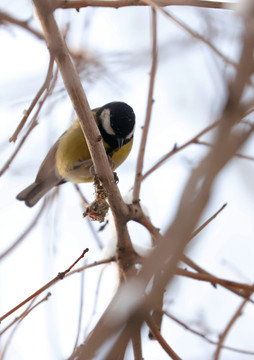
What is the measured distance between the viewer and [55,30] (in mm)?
1339

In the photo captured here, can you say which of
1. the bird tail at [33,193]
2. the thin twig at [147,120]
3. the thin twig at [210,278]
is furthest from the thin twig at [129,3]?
the bird tail at [33,193]

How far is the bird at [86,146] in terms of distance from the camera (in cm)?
286

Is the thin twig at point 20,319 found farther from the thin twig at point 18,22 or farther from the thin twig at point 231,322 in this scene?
the thin twig at point 18,22

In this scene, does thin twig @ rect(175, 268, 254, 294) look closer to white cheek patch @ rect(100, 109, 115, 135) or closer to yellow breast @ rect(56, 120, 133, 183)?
yellow breast @ rect(56, 120, 133, 183)

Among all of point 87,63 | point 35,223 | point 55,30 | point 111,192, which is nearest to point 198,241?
point 55,30

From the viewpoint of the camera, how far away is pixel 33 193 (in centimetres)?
331

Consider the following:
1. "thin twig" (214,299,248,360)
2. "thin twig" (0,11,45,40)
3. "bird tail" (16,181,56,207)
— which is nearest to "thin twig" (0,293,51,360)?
"thin twig" (214,299,248,360)

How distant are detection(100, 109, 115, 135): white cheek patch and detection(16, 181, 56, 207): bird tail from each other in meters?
0.67

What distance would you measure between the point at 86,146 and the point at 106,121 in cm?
22

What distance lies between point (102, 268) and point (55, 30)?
120 cm

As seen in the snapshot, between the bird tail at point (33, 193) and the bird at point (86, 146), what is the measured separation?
19 centimetres

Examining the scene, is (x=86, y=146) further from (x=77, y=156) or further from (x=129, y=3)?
(x=129, y=3)

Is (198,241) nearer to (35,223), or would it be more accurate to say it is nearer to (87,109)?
(87,109)

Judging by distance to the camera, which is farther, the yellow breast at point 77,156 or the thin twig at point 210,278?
the yellow breast at point 77,156
